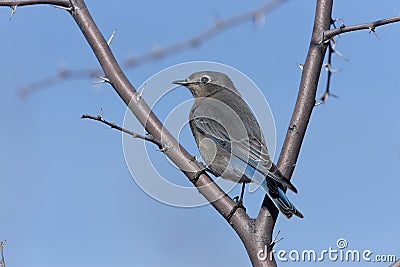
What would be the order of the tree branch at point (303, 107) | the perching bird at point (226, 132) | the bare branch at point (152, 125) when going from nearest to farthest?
the bare branch at point (152, 125)
the tree branch at point (303, 107)
the perching bird at point (226, 132)

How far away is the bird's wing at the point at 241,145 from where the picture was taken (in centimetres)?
449

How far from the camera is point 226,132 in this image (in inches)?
202

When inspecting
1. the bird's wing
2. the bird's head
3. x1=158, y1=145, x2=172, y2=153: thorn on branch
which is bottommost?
x1=158, y1=145, x2=172, y2=153: thorn on branch

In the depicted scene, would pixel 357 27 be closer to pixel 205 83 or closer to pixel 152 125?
pixel 152 125

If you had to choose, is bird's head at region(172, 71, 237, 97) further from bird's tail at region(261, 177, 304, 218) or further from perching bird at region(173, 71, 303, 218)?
bird's tail at region(261, 177, 304, 218)

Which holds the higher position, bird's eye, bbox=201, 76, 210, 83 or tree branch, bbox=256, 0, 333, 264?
bird's eye, bbox=201, 76, 210, 83

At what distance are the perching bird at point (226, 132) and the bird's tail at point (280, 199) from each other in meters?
0.02

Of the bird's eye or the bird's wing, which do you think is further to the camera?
the bird's eye

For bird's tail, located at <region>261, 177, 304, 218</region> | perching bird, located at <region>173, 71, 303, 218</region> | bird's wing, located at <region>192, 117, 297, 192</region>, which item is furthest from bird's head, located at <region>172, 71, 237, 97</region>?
bird's tail, located at <region>261, 177, 304, 218</region>

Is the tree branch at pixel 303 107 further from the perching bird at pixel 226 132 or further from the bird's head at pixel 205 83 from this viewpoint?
the bird's head at pixel 205 83

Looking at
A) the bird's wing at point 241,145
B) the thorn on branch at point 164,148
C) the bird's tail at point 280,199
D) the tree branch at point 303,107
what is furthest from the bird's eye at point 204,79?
the thorn on branch at point 164,148

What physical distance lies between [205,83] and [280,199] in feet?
8.71

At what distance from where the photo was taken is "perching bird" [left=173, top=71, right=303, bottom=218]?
15.1 feet

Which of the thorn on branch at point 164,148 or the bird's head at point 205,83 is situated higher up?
the bird's head at point 205,83
